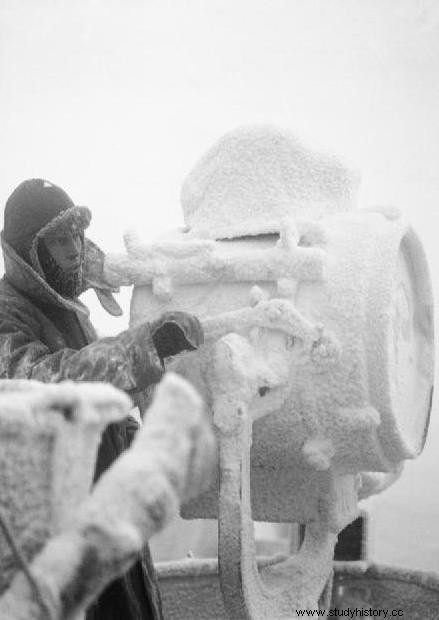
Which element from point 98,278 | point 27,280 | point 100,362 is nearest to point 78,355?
point 100,362

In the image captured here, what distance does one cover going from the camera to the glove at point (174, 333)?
1626 mm

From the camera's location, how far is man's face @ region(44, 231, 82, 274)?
6.26ft

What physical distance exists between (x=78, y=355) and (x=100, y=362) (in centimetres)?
7

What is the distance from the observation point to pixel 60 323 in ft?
6.61

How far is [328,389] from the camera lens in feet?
6.06

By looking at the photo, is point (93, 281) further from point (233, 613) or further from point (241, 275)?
point (233, 613)

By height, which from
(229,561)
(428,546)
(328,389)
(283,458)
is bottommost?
(428,546)

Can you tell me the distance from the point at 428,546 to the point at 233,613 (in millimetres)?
5408

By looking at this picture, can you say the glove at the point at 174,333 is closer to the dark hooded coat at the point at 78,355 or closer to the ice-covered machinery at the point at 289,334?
the dark hooded coat at the point at 78,355

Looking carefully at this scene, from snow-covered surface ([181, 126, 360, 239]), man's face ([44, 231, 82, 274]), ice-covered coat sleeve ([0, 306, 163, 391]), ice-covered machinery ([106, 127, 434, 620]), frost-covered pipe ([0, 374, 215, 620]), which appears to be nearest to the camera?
frost-covered pipe ([0, 374, 215, 620])

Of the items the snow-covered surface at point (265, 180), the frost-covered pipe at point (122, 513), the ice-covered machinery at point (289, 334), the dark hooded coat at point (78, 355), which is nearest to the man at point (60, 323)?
the dark hooded coat at point (78, 355)

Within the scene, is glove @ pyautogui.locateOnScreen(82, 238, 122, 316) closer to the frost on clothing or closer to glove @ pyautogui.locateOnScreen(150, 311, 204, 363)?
the frost on clothing

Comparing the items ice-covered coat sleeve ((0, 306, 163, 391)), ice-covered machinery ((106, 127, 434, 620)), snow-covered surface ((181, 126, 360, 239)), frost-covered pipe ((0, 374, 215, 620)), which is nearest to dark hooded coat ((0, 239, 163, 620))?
ice-covered coat sleeve ((0, 306, 163, 391))

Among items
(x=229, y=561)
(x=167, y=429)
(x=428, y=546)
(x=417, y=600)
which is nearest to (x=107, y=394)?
(x=167, y=429)
